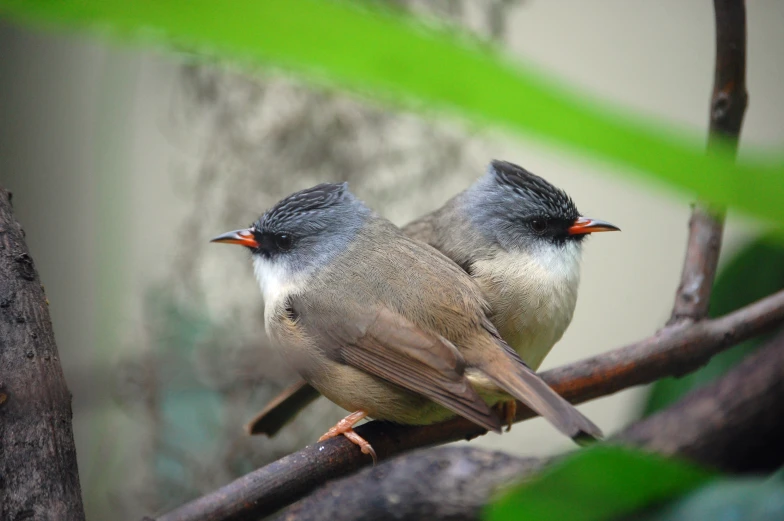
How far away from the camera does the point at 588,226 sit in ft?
7.47

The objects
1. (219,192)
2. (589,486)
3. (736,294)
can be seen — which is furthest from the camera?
(219,192)

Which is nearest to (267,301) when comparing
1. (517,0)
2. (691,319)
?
(691,319)

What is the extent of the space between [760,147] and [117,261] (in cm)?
531

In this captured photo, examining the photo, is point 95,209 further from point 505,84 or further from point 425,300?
point 505,84

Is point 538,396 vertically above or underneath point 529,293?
underneath

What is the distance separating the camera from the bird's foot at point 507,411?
2.47 meters

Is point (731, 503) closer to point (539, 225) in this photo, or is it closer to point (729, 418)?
point (729, 418)

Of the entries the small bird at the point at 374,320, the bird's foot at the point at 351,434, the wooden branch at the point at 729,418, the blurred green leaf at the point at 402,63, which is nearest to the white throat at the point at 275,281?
the small bird at the point at 374,320

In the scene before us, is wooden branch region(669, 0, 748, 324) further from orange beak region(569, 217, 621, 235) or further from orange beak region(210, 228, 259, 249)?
orange beak region(210, 228, 259, 249)

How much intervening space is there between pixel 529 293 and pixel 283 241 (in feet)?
2.58

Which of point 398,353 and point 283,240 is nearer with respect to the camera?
point 398,353

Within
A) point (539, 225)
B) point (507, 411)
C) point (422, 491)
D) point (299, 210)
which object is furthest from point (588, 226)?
point (422, 491)

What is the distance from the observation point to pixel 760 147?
583mm

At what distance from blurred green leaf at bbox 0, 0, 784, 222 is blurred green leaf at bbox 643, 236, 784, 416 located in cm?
262
